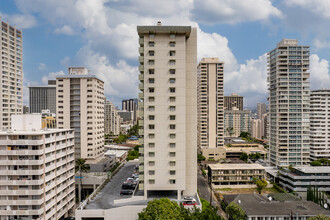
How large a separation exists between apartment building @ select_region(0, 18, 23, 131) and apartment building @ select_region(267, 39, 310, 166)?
110995 millimetres

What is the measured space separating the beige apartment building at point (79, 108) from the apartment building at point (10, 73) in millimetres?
24622

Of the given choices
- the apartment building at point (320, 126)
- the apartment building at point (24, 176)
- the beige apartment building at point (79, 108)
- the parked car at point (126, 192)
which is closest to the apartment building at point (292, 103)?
the apartment building at point (320, 126)

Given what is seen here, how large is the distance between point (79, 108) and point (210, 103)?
6901cm

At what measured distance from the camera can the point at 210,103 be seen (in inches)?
4988

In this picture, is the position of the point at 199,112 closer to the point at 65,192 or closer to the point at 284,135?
the point at 284,135

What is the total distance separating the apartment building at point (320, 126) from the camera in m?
114

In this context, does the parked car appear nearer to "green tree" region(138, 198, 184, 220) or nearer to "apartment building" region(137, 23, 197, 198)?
"apartment building" region(137, 23, 197, 198)

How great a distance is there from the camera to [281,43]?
325 ft

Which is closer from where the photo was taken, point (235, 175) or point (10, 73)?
point (235, 175)

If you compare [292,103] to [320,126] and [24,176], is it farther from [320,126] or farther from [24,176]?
[24,176]

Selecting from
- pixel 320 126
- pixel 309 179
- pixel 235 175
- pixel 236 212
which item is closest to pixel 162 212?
pixel 236 212

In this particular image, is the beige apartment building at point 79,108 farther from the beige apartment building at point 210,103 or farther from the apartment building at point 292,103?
the apartment building at point 292,103

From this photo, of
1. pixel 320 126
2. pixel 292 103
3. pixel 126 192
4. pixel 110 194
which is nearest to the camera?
pixel 126 192

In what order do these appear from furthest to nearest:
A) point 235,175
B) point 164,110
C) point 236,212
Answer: point 235,175 < point 164,110 < point 236,212
